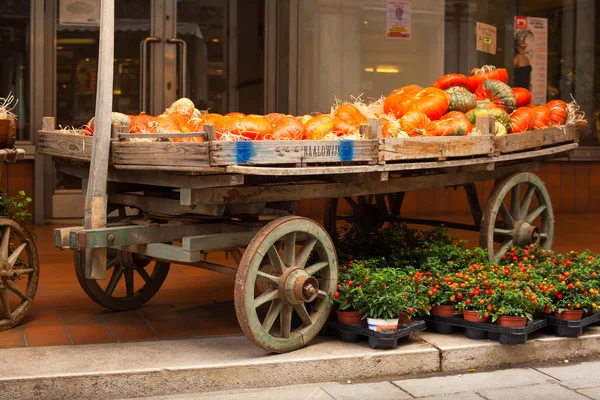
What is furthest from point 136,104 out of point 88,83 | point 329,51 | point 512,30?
point 512,30

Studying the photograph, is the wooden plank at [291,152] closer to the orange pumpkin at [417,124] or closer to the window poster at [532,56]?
the orange pumpkin at [417,124]

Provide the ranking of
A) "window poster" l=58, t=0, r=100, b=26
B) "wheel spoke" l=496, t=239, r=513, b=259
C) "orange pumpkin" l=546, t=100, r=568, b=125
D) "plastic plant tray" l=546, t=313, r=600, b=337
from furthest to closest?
"window poster" l=58, t=0, r=100, b=26 → "orange pumpkin" l=546, t=100, r=568, b=125 → "wheel spoke" l=496, t=239, r=513, b=259 → "plastic plant tray" l=546, t=313, r=600, b=337

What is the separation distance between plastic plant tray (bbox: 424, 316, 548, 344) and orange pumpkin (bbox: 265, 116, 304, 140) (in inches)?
53.0

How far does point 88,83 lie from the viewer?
32.6 ft

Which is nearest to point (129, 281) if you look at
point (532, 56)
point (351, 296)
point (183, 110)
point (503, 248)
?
point (183, 110)

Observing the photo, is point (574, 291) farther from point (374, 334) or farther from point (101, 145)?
point (101, 145)

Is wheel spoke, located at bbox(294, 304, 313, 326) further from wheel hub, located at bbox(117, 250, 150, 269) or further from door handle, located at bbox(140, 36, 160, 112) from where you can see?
door handle, located at bbox(140, 36, 160, 112)

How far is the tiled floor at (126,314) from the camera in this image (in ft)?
17.0

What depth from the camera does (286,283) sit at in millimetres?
4816

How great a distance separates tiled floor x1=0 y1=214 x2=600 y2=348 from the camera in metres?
5.18

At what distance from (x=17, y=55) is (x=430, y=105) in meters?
5.38

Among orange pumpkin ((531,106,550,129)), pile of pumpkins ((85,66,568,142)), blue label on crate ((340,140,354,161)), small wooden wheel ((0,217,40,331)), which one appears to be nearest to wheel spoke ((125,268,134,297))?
small wooden wheel ((0,217,40,331))

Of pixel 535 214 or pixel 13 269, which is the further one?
pixel 535 214

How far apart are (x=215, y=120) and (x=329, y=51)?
5654 mm
